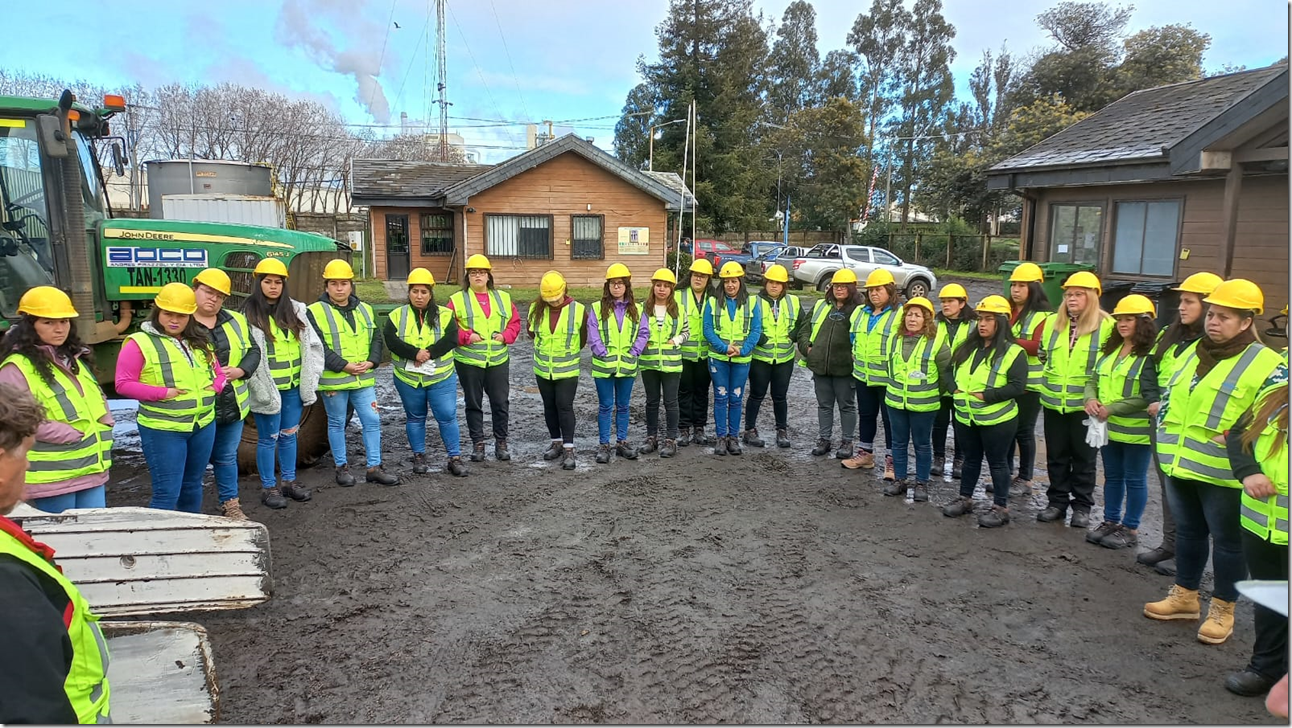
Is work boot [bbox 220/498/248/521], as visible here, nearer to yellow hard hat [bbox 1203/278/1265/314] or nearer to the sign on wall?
yellow hard hat [bbox 1203/278/1265/314]

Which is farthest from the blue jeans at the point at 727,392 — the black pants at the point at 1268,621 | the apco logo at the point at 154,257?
the apco logo at the point at 154,257

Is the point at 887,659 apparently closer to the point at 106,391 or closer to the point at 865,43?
the point at 106,391

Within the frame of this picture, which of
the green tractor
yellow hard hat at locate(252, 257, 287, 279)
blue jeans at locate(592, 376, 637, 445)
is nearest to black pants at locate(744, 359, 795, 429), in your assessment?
blue jeans at locate(592, 376, 637, 445)

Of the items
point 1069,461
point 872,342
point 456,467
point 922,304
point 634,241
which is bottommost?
point 456,467

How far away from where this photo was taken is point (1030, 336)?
6.23 m

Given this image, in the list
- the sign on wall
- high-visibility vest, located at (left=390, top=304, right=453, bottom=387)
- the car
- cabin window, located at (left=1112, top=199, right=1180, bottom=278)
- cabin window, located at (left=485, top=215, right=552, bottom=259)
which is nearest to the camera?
high-visibility vest, located at (left=390, top=304, right=453, bottom=387)

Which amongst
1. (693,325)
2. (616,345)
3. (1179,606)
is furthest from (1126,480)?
(616,345)

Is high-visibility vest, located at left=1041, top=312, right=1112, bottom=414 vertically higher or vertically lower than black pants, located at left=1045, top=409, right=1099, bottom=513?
higher

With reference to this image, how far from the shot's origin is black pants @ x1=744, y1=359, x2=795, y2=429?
25.7 feet

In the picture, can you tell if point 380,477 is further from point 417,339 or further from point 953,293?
point 953,293

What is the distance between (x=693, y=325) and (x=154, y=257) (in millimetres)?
4779

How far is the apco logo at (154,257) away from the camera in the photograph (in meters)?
6.96

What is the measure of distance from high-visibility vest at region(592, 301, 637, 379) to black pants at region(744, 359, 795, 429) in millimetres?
1307

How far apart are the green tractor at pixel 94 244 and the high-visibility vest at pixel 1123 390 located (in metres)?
6.10
